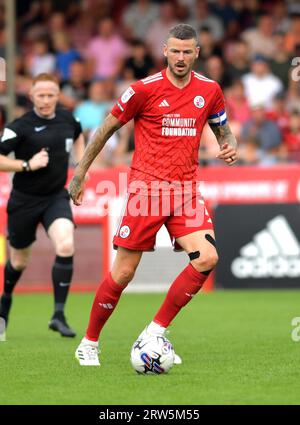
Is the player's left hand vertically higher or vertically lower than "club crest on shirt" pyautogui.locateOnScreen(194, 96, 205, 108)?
lower

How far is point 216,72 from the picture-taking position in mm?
17953

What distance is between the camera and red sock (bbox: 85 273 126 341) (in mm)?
7961

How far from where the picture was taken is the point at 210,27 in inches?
774

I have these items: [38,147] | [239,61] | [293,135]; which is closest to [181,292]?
[38,147]

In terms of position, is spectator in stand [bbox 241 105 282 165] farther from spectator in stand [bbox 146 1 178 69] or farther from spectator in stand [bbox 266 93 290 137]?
spectator in stand [bbox 146 1 178 69]

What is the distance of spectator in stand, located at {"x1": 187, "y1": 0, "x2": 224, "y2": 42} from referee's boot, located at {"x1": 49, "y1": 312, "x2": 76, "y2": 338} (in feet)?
33.3

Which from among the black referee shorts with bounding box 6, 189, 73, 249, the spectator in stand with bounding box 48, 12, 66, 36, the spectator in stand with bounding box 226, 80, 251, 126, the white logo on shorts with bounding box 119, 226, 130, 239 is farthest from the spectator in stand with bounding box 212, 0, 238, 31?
the white logo on shorts with bounding box 119, 226, 130, 239

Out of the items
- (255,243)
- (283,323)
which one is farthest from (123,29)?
(283,323)

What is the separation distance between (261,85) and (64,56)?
3453 mm

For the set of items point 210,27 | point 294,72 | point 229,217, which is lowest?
point 229,217

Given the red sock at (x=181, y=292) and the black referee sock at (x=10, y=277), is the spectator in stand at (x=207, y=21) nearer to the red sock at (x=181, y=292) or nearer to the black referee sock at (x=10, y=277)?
the black referee sock at (x=10, y=277)

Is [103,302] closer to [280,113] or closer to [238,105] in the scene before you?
[280,113]
